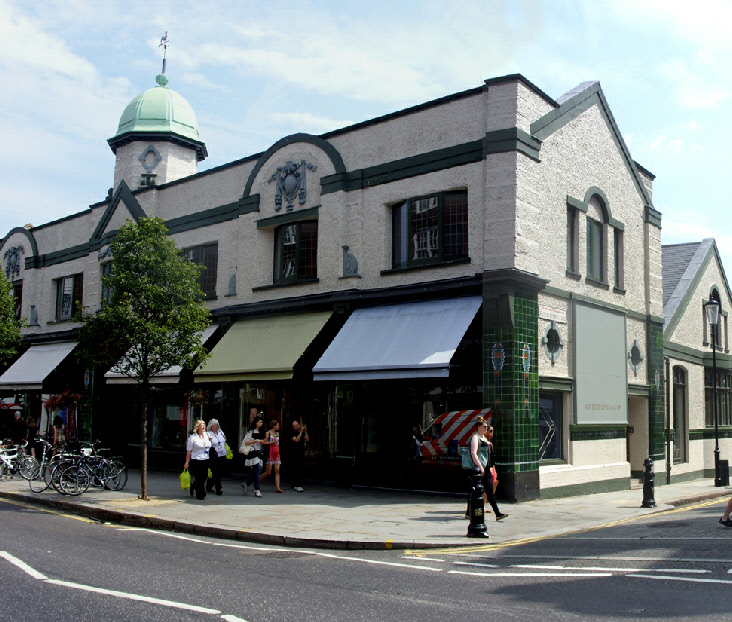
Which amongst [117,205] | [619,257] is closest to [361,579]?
[619,257]

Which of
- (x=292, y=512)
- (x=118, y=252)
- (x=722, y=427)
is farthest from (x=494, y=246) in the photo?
(x=722, y=427)

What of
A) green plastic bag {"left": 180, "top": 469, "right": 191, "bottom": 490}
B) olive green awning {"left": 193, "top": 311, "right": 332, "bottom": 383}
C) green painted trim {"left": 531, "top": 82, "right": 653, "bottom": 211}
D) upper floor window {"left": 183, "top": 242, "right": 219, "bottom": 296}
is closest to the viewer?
green plastic bag {"left": 180, "top": 469, "right": 191, "bottom": 490}

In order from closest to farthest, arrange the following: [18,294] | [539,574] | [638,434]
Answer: [539,574], [638,434], [18,294]

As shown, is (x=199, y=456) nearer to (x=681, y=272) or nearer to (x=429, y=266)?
(x=429, y=266)

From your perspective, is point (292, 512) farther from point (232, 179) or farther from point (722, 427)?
point (722, 427)

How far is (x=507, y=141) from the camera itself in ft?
55.0

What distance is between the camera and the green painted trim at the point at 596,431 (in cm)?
1844

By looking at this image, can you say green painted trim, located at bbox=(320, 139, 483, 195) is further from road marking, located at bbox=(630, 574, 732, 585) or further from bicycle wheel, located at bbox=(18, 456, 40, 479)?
road marking, located at bbox=(630, 574, 732, 585)

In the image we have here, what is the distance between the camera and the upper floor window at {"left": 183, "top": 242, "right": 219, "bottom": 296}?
23733 mm

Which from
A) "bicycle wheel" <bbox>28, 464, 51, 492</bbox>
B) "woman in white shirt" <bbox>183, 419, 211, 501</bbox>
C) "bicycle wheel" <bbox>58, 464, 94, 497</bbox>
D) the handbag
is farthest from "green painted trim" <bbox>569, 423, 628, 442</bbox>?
"bicycle wheel" <bbox>28, 464, 51, 492</bbox>

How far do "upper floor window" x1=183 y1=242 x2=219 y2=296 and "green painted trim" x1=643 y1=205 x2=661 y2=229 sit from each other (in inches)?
502

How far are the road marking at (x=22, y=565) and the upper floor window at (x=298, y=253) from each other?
12.0m

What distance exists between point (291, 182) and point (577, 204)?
24.8 feet

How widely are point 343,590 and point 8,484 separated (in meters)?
14.0
